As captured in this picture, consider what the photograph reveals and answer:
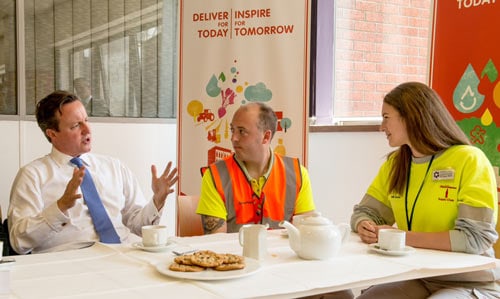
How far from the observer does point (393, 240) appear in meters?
1.81

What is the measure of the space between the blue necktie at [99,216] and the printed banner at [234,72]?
1.21 meters

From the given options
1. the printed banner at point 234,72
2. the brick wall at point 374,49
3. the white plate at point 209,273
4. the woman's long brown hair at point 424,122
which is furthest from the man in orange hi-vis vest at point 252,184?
the brick wall at point 374,49

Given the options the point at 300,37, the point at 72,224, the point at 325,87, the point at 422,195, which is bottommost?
the point at 72,224

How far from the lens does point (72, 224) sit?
238cm

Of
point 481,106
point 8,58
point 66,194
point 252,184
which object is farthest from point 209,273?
point 8,58

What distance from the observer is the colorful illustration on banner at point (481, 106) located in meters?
2.74

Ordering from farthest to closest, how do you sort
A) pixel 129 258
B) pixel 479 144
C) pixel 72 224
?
1. pixel 479 144
2. pixel 72 224
3. pixel 129 258

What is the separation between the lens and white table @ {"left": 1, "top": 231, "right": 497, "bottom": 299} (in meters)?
1.37

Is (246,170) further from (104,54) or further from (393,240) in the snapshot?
(104,54)

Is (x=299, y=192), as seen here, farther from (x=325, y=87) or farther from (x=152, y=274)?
(x=325, y=87)

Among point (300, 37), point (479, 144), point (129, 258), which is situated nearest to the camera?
point (129, 258)

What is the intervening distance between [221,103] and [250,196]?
1263 millimetres

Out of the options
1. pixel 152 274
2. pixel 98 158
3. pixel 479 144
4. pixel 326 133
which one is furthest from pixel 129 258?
pixel 326 133

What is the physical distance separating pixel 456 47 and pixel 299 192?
1261 mm
